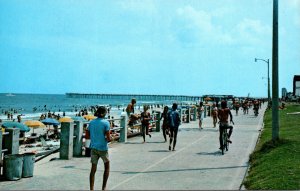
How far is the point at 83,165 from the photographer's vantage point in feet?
37.4

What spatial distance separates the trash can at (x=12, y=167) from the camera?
30.0 ft

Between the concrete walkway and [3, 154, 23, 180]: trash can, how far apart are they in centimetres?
21

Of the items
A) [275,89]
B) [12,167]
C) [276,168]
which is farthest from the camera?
[275,89]

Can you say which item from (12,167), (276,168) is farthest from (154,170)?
(12,167)

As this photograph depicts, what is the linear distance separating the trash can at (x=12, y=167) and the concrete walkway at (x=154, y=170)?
208mm

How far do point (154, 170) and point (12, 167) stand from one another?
10.7 feet

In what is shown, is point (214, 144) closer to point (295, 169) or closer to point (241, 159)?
point (241, 159)

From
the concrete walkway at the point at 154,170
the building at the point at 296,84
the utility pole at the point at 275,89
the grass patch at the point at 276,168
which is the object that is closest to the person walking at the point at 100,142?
the concrete walkway at the point at 154,170

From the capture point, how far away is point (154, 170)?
10.6 m

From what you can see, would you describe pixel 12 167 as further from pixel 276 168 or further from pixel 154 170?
pixel 276 168

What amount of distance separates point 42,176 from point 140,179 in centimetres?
217

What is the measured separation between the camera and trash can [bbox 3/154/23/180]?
30.0 feet

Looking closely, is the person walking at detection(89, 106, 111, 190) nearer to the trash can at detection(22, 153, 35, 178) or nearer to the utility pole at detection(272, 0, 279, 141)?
the trash can at detection(22, 153, 35, 178)

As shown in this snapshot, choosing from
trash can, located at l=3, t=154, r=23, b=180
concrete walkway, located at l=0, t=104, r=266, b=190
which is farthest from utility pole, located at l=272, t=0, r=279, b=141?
trash can, located at l=3, t=154, r=23, b=180
